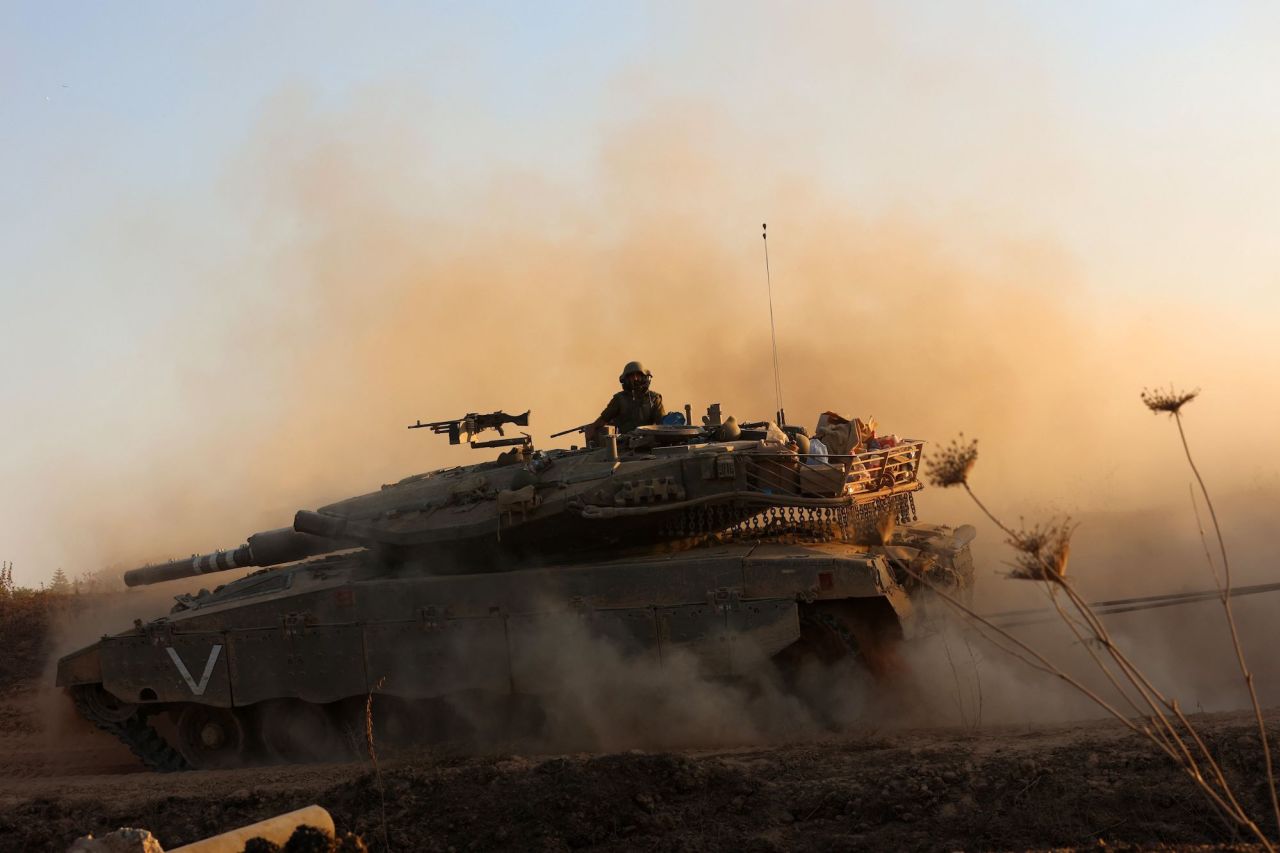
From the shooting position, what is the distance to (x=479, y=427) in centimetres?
1441

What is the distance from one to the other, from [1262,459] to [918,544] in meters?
13.6

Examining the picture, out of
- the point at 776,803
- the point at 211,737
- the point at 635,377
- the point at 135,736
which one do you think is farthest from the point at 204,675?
the point at 776,803

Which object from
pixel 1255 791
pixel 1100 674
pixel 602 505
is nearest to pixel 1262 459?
pixel 1100 674

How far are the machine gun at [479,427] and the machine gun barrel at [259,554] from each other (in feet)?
5.32

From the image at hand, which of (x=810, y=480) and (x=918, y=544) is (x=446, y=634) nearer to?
(x=810, y=480)

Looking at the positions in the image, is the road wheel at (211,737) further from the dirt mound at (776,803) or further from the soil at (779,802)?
the dirt mound at (776,803)

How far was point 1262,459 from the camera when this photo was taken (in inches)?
948

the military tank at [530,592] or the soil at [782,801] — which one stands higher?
the military tank at [530,592]

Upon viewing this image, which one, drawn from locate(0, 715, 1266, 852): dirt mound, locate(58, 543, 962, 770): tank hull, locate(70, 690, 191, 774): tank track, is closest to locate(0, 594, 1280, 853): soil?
locate(0, 715, 1266, 852): dirt mound

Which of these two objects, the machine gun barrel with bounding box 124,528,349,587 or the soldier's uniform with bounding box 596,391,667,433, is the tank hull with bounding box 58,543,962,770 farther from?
the soldier's uniform with bounding box 596,391,667,433

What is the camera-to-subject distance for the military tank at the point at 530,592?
11867 millimetres

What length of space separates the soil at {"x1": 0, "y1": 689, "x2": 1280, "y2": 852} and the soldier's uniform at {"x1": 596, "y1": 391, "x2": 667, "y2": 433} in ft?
16.2

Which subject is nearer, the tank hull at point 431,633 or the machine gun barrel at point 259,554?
the tank hull at point 431,633

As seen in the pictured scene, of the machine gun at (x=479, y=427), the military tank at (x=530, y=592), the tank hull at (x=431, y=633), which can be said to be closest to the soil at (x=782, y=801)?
the tank hull at (x=431, y=633)
